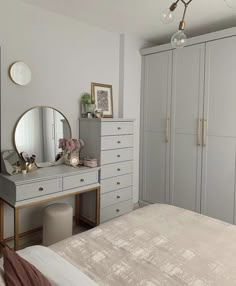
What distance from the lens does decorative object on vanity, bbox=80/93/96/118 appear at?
3.10 meters

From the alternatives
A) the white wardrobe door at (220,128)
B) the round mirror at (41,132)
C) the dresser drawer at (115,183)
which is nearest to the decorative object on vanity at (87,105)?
the round mirror at (41,132)

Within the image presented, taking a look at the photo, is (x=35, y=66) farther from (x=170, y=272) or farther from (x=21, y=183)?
(x=170, y=272)

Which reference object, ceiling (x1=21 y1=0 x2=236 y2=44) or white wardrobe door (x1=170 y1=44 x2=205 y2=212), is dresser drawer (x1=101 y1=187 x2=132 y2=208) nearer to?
white wardrobe door (x1=170 y1=44 x2=205 y2=212)

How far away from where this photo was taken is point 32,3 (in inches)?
103

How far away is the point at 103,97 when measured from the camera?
338 cm

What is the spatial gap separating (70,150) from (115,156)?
1.73 ft

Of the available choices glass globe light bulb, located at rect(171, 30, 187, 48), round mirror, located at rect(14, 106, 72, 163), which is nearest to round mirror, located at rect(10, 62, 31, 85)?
round mirror, located at rect(14, 106, 72, 163)

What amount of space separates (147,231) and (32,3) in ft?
7.91

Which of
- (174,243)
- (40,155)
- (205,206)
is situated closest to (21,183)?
(40,155)

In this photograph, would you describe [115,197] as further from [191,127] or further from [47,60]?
[47,60]

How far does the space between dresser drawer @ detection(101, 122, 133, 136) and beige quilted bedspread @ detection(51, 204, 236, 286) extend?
1.19 m

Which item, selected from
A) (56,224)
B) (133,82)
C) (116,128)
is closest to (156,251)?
(56,224)

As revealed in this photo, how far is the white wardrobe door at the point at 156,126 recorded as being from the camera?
11.4 ft

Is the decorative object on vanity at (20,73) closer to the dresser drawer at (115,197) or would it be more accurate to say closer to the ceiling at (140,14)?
the ceiling at (140,14)
